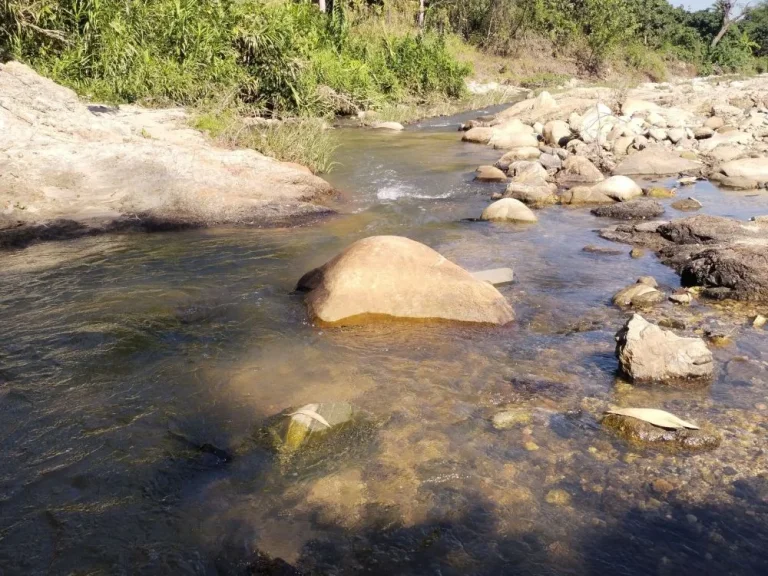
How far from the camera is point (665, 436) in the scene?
3.33m

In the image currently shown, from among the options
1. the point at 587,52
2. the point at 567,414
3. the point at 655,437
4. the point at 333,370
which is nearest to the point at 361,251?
the point at 333,370

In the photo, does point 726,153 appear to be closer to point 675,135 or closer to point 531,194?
point 675,135

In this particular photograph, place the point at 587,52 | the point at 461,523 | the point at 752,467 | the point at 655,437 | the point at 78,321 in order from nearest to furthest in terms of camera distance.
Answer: the point at 461,523
the point at 752,467
the point at 655,437
the point at 78,321
the point at 587,52

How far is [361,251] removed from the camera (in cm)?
505

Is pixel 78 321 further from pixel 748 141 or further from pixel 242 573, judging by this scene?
pixel 748 141

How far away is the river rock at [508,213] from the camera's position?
8.16m

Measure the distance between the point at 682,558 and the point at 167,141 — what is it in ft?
27.8

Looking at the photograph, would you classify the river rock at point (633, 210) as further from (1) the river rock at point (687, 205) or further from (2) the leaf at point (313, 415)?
(2) the leaf at point (313, 415)

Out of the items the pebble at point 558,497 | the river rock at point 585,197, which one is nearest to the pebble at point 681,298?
the pebble at point 558,497

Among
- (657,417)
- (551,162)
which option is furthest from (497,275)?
(551,162)

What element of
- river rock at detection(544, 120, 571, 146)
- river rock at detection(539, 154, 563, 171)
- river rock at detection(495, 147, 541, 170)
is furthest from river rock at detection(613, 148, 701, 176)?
river rock at detection(544, 120, 571, 146)

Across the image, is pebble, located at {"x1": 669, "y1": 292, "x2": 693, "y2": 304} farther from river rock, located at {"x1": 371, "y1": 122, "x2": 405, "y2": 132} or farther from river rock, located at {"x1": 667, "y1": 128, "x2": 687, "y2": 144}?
river rock, located at {"x1": 371, "y1": 122, "x2": 405, "y2": 132}

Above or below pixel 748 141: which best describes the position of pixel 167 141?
above

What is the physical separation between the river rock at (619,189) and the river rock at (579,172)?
4.10 feet
